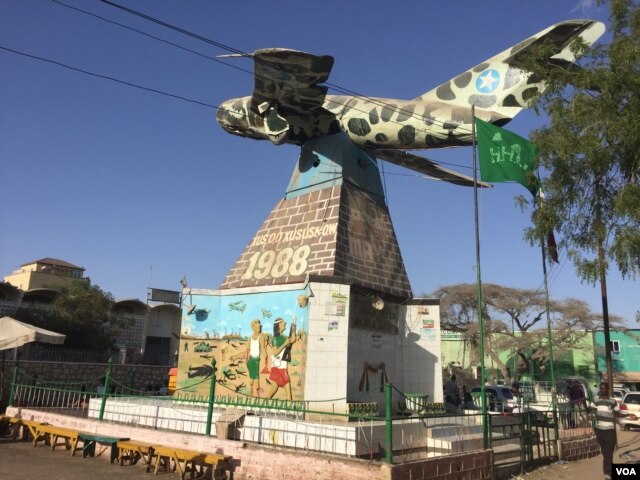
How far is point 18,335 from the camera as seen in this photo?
1289 centimetres

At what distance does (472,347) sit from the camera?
37.8m

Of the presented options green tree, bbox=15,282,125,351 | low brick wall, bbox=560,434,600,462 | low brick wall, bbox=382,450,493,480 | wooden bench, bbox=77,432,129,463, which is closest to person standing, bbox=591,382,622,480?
low brick wall, bbox=382,450,493,480

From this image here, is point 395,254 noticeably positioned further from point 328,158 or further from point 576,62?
point 576,62

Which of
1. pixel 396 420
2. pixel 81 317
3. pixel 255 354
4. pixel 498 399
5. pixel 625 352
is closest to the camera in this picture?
pixel 396 420

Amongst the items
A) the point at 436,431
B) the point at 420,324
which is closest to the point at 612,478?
the point at 436,431

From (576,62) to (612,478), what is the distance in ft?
24.4

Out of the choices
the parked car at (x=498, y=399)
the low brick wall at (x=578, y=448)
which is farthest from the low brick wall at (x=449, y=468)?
the parked car at (x=498, y=399)

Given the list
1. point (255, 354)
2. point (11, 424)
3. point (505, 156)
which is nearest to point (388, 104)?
point (505, 156)

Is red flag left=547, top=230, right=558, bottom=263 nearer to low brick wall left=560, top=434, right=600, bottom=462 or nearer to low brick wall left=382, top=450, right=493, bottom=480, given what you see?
low brick wall left=560, top=434, right=600, bottom=462

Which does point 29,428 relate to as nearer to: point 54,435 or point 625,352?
point 54,435

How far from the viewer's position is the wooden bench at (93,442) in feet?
31.6

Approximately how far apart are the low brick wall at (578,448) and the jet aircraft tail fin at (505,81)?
746 cm

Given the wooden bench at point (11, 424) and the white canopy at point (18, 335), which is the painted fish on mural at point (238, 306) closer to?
the white canopy at point (18, 335)

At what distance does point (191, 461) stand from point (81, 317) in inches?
933
